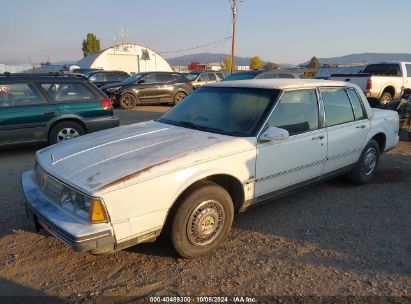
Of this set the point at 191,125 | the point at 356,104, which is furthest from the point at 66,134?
the point at 356,104

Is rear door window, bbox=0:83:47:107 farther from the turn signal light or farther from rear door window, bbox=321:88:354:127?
rear door window, bbox=321:88:354:127

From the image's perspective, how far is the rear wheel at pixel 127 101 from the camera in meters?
15.1

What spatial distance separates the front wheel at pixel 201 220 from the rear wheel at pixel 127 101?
12.5 metres

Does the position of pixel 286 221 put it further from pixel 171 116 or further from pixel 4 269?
pixel 4 269

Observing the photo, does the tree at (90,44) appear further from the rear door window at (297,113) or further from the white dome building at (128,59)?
the rear door window at (297,113)

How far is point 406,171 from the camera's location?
5957 millimetres

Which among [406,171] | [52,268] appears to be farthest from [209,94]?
[406,171]

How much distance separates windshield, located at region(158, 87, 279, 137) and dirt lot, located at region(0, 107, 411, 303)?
3.66 feet

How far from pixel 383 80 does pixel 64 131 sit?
10.7 m

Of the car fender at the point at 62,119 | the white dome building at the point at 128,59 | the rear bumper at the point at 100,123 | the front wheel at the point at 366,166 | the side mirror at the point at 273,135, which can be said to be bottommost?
the front wheel at the point at 366,166

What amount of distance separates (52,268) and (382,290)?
9.17 feet

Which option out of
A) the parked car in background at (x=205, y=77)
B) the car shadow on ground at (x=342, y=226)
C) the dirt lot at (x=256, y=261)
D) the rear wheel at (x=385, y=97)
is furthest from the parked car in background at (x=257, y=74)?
the dirt lot at (x=256, y=261)

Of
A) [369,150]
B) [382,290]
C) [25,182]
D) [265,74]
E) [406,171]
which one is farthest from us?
[265,74]

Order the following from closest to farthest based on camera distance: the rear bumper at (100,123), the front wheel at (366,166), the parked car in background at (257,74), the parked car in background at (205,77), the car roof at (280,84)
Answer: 1. the car roof at (280,84)
2. the front wheel at (366,166)
3. the rear bumper at (100,123)
4. the parked car in background at (257,74)
5. the parked car in background at (205,77)
